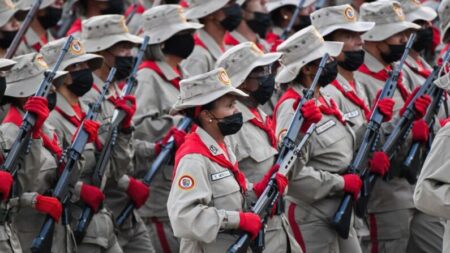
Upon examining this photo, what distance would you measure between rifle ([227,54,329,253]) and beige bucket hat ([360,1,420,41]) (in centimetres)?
225

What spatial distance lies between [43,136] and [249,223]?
85.7 inches

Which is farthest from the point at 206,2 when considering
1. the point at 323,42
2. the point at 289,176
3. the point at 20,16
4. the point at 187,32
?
the point at 289,176

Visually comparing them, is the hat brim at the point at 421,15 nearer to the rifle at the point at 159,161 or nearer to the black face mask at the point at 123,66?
the rifle at the point at 159,161

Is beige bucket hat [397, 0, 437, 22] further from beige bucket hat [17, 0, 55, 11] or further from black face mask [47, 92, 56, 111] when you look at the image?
black face mask [47, 92, 56, 111]

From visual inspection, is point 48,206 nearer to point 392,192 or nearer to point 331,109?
point 331,109

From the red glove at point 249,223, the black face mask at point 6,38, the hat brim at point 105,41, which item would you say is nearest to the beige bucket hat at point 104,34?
the hat brim at point 105,41

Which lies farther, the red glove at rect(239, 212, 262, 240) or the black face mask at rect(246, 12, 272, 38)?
the black face mask at rect(246, 12, 272, 38)

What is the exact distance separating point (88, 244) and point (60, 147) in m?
0.84

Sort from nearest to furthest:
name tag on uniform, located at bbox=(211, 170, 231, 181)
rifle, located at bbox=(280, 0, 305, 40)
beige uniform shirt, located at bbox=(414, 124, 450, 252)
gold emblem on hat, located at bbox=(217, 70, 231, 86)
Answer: beige uniform shirt, located at bbox=(414, 124, 450, 252)
name tag on uniform, located at bbox=(211, 170, 231, 181)
gold emblem on hat, located at bbox=(217, 70, 231, 86)
rifle, located at bbox=(280, 0, 305, 40)

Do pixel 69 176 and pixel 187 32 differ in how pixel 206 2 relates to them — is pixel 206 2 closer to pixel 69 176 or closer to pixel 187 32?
pixel 187 32

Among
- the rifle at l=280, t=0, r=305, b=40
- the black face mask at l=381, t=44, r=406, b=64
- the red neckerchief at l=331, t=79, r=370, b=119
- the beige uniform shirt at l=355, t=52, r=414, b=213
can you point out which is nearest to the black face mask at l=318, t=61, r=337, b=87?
the red neckerchief at l=331, t=79, r=370, b=119

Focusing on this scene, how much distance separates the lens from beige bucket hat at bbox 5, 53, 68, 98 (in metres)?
10.0

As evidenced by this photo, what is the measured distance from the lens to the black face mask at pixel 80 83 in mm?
10641

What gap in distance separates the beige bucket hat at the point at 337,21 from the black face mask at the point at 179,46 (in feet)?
4.53
